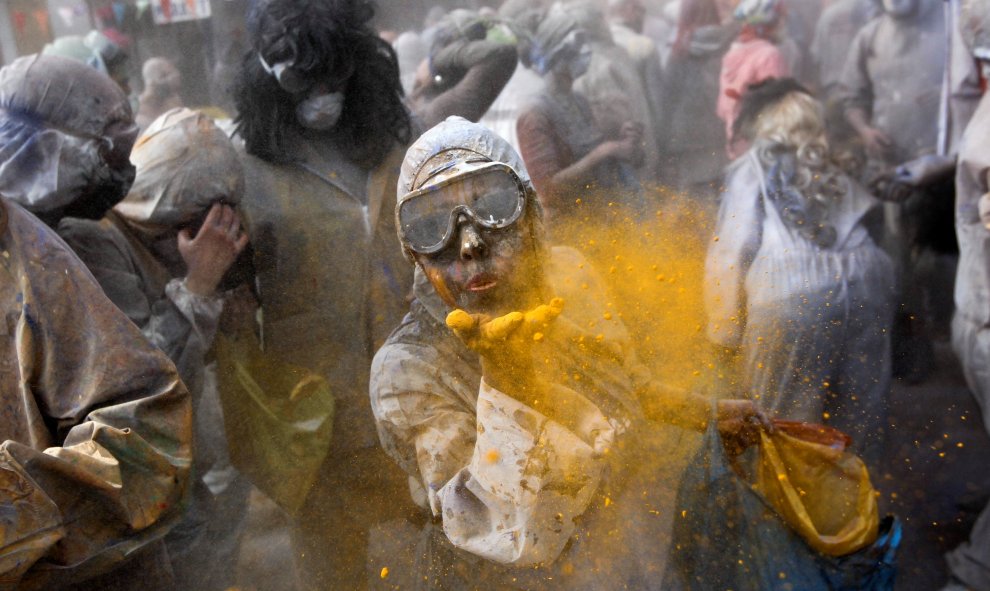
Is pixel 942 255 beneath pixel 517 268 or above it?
beneath

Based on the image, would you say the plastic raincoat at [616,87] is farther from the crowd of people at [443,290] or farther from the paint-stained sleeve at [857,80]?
the paint-stained sleeve at [857,80]

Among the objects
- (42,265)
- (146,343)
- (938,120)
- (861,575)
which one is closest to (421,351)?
(146,343)

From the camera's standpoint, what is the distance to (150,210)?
3.34m

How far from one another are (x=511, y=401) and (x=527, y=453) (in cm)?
15

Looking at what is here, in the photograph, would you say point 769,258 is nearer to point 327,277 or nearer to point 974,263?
point 974,263

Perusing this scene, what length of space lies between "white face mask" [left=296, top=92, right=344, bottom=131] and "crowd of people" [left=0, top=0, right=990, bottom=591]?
11 millimetres

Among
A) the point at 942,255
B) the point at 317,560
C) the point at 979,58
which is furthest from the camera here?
the point at 942,255

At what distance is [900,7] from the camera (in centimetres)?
460

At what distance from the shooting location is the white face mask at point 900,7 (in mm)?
4574

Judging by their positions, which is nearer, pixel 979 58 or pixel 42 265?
pixel 42 265

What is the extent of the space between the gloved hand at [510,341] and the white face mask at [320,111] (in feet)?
3.87

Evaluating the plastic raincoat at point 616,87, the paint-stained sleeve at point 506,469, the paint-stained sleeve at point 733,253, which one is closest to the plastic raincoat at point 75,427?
the paint-stained sleeve at point 506,469

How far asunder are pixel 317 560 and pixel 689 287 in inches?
62.0

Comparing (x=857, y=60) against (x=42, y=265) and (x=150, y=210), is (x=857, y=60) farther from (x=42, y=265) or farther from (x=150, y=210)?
(x=42, y=265)
